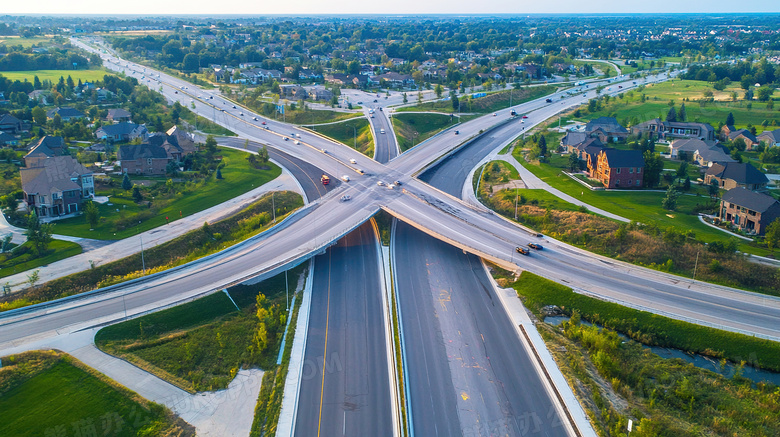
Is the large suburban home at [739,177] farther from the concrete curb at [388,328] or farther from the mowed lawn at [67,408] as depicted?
the mowed lawn at [67,408]

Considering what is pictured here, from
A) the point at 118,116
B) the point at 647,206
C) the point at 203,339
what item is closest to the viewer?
the point at 203,339

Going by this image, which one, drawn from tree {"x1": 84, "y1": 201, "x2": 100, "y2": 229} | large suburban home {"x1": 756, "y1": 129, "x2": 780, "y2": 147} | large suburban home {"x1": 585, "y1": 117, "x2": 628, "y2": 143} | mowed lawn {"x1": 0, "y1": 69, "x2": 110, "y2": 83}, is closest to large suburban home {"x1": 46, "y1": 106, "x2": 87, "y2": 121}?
mowed lawn {"x1": 0, "y1": 69, "x2": 110, "y2": 83}

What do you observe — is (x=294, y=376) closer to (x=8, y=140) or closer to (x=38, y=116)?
(x=8, y=140)

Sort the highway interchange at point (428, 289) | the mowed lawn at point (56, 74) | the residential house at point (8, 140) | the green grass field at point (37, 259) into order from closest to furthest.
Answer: the highway interchange at point (428, 289) → the green grass field at point (37, 259) → the residential house at point (8, 140) → the mowed lawn at point (56, 74)

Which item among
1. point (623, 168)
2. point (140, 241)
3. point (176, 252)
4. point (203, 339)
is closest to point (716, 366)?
point (623, 168)

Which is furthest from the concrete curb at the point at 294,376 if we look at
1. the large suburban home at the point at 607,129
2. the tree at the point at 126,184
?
the large suburban home at the point at 607,129
